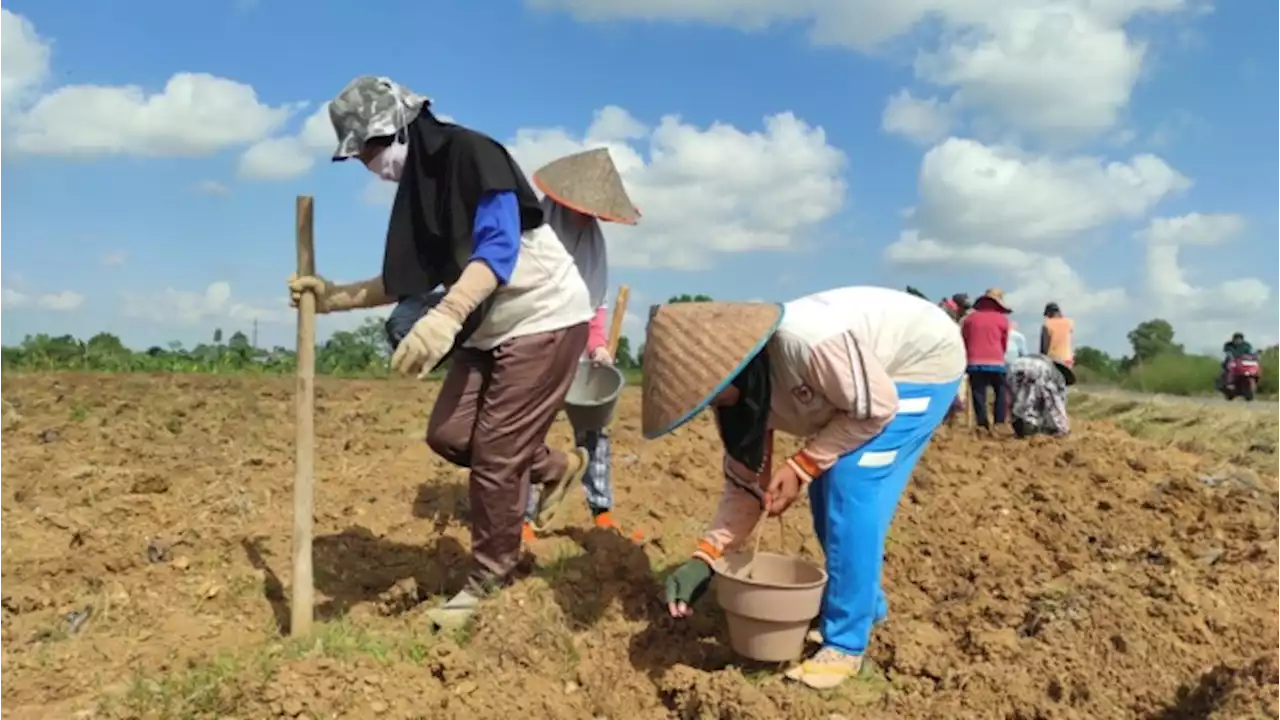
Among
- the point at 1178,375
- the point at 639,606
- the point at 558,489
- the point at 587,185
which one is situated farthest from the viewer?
the point at 1178,375

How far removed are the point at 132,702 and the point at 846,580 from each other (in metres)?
1.95

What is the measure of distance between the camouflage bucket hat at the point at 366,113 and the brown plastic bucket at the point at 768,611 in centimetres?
164

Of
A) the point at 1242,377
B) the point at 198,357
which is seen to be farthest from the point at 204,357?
the point at 1242,377

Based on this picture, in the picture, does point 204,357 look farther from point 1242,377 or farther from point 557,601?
point 1242,377

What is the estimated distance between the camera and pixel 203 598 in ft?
12.2

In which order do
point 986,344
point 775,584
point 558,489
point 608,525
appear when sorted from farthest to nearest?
1. point 986,344
2. point 608,525
3. point 558,489
4. point 775,584

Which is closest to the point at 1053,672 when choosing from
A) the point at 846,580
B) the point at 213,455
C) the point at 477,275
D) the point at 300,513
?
the point at 846,580

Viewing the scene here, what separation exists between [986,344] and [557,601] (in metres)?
6.32

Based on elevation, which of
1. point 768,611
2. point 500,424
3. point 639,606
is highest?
point 500,424

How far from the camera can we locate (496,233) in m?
3.22

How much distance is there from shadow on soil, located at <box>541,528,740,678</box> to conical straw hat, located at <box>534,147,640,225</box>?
131cm

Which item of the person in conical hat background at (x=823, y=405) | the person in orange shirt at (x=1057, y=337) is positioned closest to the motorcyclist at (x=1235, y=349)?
the person in orange shirt at (x=1057, y=337)

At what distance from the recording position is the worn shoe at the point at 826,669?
313 centimetres

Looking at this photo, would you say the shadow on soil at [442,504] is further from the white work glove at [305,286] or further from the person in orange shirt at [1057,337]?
the person in orange shirt at [1057,337]
